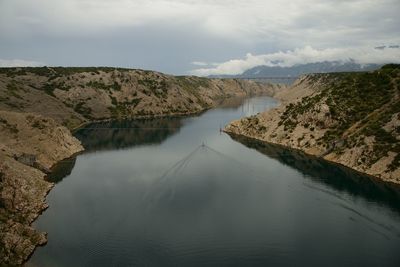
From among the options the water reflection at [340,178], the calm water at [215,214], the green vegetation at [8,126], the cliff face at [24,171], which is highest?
the green vegetation at [8,126]

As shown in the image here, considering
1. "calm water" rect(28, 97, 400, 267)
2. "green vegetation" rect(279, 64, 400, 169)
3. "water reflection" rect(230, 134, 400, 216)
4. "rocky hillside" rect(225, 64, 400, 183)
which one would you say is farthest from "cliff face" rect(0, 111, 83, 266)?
"green vegetation" rect(279, 64, 400, 169)

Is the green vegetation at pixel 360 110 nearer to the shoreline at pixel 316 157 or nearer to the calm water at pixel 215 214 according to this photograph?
the shoreline at pixel 316 157

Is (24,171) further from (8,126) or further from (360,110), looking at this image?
(360,110)

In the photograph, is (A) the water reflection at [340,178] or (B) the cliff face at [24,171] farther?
(A) the water reflection at [340,178]

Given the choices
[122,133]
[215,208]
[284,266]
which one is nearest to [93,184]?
[215,208]

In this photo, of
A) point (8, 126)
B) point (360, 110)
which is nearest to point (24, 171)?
point (8, 126)

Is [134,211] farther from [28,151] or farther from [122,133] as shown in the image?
[122,133]

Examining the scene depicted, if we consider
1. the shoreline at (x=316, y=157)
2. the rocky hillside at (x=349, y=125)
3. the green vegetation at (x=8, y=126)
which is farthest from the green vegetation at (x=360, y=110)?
the green vegetation at (x=8, y=126)
